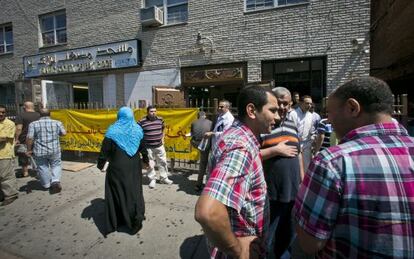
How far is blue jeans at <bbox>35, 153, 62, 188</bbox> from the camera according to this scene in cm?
611

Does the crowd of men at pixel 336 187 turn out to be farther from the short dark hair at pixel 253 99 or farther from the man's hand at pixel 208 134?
the man's hand at pixel 208 134

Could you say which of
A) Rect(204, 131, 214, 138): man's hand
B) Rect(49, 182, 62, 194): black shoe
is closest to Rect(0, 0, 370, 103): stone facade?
Rect(204, 131, 214, 138): man's hand

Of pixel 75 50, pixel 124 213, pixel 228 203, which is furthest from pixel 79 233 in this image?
pixel 75 50

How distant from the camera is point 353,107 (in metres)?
1.32

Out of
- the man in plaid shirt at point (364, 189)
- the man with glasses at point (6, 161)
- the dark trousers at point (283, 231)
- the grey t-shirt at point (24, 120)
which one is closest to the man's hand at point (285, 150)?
the dark trousers at point (283, 231)

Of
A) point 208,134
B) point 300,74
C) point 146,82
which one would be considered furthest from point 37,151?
point 300,74

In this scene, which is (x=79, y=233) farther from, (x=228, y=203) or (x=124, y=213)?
(x=228, y=203)

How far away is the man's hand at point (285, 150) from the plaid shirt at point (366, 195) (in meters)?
1.55

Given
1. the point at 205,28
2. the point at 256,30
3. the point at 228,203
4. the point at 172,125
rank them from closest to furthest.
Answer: the point at 228,203, the point at 172,125, the point at 256,30, the point at 205,28

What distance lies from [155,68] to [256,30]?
3990 mm

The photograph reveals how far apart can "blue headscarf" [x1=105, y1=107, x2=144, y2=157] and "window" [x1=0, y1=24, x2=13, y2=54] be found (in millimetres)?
13668

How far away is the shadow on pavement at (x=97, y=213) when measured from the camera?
4.45 m

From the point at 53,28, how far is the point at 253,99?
14.2m

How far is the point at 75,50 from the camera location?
12094mm
